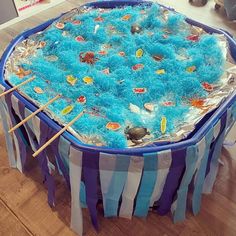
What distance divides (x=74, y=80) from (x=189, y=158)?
0.57 metres

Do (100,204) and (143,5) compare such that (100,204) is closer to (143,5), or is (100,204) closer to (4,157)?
(4,157)

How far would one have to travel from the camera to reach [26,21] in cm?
244

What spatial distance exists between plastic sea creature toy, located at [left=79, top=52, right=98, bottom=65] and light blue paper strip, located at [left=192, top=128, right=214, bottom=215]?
608 millimetres

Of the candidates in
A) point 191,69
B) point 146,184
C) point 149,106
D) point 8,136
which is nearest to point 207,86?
point 191,69

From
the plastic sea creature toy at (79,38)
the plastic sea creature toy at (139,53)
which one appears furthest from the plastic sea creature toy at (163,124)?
the plastic sea creature toy at (79,38)

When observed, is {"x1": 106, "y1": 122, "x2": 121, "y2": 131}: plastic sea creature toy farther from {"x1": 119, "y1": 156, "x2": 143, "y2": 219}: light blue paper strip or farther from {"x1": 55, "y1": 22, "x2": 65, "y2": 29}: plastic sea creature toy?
{"x1": 55, "y1": 22, "x2": 65, "y2": 29}: plastic sea creature toy

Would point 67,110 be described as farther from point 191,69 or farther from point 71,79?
point 191,69

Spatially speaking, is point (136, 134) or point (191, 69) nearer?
point (136, 134)

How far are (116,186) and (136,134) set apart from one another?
0.19 meters

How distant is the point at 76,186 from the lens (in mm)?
1100

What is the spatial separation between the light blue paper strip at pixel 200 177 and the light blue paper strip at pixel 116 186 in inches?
11.3

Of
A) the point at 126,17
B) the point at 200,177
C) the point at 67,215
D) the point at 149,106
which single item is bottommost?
the point at 67,215

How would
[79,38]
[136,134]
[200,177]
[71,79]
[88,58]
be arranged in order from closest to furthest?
[136,134] → [200,177] → [71,79] → [88,58] → [79,38]

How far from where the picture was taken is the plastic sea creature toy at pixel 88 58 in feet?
4.49
